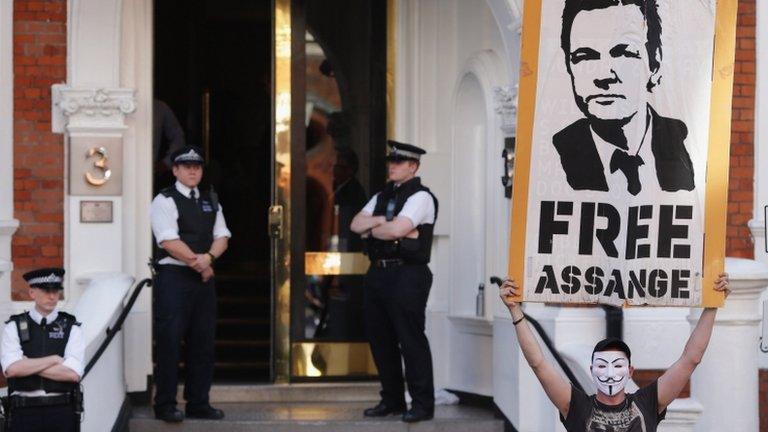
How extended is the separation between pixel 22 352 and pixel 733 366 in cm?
371

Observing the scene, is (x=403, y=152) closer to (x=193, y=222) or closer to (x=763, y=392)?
(x=193, y=222)

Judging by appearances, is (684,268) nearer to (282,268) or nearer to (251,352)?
(282,268)

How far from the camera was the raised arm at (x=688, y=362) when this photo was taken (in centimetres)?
629

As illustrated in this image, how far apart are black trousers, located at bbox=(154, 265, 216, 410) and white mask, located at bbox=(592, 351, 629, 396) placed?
14.6 feet

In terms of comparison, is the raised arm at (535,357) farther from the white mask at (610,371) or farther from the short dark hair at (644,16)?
the short dark hair at (644,16)

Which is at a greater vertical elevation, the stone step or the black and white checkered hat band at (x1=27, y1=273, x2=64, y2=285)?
the black and white checkered hat band at (x1=27, y1=273, x2=64, y2=285)

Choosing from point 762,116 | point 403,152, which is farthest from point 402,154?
point 762,116

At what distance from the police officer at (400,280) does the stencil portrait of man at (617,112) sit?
352cm

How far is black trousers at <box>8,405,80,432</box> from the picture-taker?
8.30m

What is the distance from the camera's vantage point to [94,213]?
10.6 meters

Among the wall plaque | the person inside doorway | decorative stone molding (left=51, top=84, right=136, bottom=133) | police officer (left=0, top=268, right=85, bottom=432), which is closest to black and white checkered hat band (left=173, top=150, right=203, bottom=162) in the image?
decorative stone molding (left=51, top=84, right=136, bottom=133)

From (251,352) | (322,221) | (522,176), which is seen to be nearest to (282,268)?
(322,221)

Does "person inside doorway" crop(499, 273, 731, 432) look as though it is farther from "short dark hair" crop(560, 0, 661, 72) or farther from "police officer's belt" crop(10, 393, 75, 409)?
"police officer's belt" crop(10, 393, 75, 409)

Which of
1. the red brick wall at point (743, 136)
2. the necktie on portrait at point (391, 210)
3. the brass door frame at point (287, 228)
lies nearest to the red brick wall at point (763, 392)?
the red brick wall at point (743, 136)
